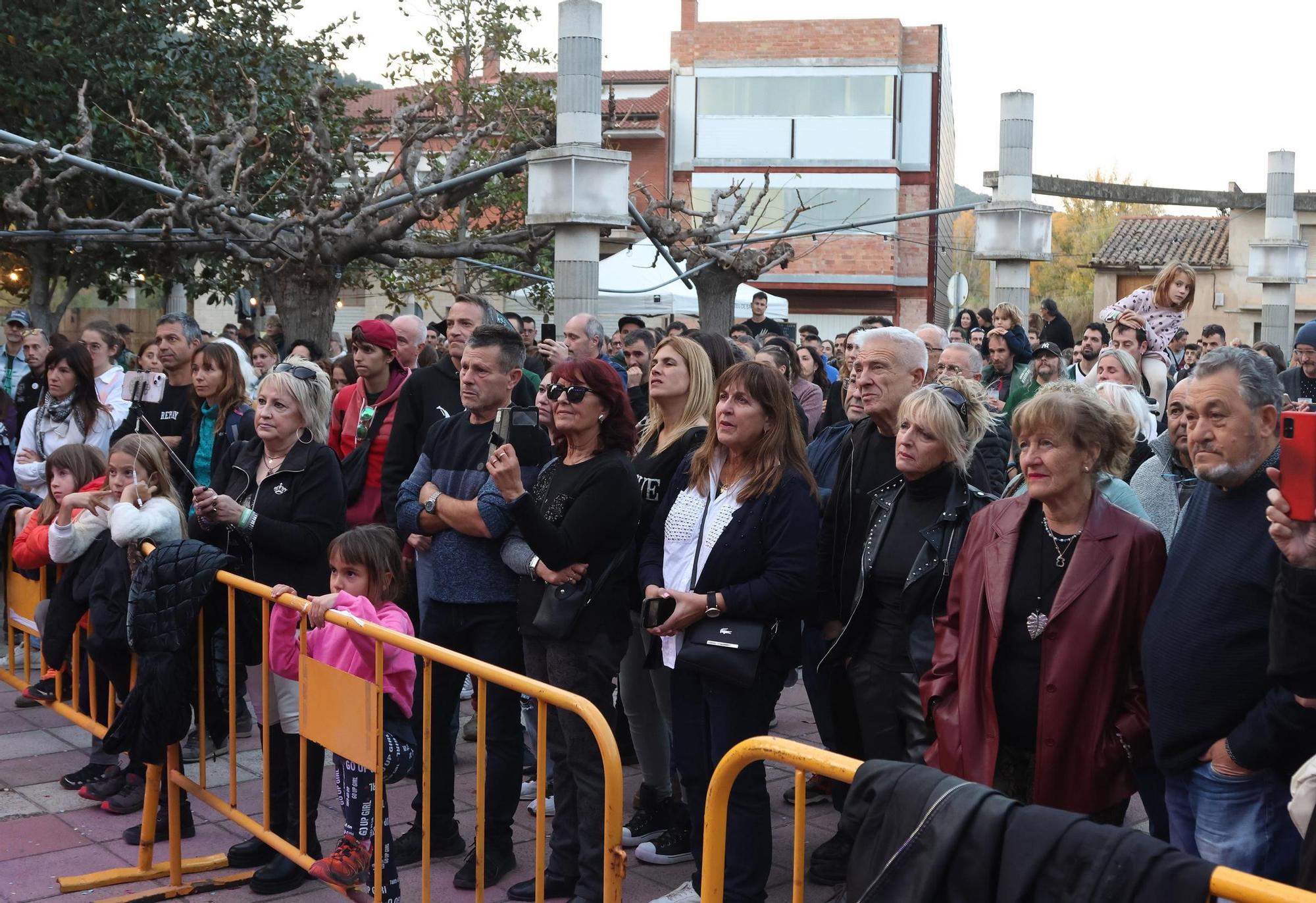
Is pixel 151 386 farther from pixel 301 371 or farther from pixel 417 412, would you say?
pixel 417 412

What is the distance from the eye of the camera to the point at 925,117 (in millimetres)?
43844

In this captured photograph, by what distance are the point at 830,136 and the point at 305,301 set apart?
33.0m

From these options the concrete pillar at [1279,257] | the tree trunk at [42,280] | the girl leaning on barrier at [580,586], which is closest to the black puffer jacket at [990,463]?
the girl leaning on barrier at [580,586]

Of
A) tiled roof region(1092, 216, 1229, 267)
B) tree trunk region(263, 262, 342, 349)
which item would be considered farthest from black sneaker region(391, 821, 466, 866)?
tiled roof region(1092, 216, 1229, 267)

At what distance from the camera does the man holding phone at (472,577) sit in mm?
4645

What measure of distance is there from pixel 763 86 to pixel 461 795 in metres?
41.1

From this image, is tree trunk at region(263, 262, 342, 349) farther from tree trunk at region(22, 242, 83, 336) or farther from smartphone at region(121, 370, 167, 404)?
tree trunk at region(22, 242, 83, 336)

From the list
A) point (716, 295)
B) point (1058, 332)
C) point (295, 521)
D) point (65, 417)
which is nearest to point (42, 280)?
point (716, 295)

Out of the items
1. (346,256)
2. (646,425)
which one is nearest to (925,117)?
(346,256)

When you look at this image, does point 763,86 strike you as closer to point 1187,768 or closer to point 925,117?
point 925,117

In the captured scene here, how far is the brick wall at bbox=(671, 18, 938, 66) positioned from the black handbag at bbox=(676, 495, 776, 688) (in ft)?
137

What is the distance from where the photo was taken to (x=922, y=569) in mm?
4121

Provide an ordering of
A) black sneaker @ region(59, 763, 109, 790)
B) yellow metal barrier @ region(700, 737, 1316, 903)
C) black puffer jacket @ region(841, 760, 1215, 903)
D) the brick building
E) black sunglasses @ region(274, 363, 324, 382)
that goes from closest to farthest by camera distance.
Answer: black puffer jacket @ region(841, 760, 1215, 903) < yellow metal barrier @ region(700, 737, 1316, 903) < black sunglasses @ region(274, 363, 324, 382) < black sneaker @ region(59, 763, 109, 790) < the brick building

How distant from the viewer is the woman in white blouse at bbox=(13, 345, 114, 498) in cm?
759
